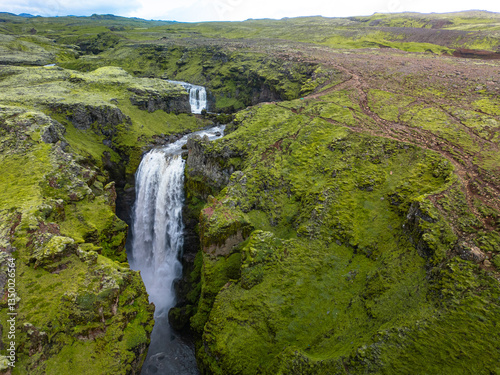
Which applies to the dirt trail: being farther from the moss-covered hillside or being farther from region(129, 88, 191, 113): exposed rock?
region(129, 88, 191, 113): exposed rock

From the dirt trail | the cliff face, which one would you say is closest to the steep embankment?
the cliff face

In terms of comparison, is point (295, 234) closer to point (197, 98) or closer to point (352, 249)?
point (352, 249)

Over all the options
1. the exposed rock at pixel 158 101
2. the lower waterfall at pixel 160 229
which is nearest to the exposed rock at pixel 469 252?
the lower waterfall at pixel 160 229

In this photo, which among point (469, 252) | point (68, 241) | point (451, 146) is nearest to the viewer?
point (469, 252)

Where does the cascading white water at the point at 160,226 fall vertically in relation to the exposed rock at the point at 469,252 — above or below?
below

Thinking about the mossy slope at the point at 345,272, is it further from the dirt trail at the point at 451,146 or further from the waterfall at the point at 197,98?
the waterfall at the point at 197,98

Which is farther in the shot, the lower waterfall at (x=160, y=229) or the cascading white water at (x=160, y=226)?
the cascading white water at (x=160, y=226)

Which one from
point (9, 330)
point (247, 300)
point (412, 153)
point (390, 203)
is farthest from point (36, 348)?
point (412, 153)

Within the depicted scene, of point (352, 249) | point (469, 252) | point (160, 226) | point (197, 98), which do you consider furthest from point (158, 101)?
point (469, 252)
